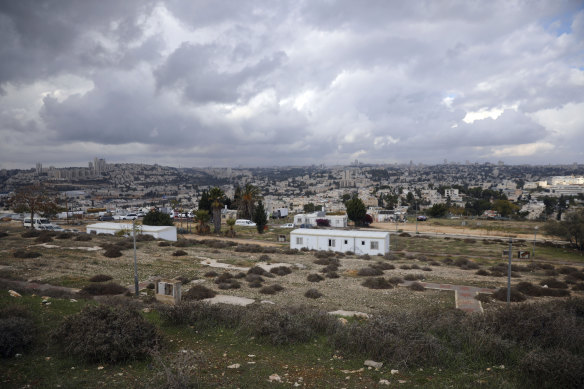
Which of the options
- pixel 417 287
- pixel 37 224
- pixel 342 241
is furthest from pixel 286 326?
pixel 37 224

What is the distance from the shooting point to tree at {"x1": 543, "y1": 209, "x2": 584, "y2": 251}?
36.4 metres

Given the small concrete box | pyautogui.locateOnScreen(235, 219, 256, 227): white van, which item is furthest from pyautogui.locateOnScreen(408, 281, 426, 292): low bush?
pyautogui.locateOnScreen(235, 219, 256, 227): white van

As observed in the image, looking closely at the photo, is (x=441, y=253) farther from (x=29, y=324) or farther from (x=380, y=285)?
(x=29, y=324)

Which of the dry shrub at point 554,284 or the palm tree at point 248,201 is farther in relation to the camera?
the palm tree at point 248,201

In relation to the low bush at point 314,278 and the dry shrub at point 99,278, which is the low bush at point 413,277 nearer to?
the low bush at point 314,278

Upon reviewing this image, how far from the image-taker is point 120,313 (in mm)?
7902

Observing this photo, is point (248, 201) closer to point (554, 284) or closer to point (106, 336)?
point (554, 284)

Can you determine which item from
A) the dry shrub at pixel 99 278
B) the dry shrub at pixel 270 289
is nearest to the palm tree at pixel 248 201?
the dry shrub at pixel 99 278

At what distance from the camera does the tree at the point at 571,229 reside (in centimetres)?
3638

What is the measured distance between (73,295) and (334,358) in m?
11.7

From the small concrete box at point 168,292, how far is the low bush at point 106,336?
5.39 m

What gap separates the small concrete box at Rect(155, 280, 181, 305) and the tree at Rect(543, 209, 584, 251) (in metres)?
41.8

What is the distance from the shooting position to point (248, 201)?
201 ft

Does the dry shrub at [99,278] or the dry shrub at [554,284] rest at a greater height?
the dry shrub at [99,278]
